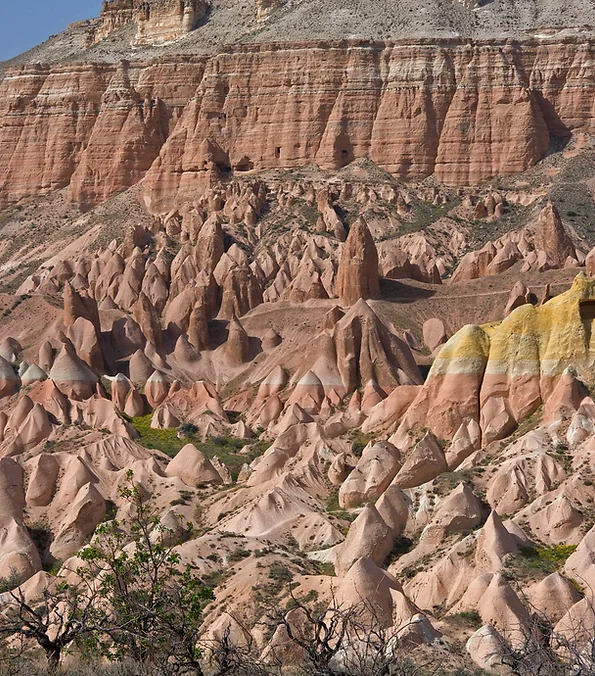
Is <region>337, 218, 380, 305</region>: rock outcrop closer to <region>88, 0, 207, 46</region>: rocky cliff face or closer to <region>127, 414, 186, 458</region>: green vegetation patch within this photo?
<region>127, 414, 186, 458</region>: green vegetation patch

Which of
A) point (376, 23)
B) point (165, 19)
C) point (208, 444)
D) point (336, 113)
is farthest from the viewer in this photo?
point (165, 19)

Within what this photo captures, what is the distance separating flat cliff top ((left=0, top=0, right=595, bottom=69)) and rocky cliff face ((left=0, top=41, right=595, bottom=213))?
9.12 ft

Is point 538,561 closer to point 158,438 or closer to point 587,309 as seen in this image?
point 587,309

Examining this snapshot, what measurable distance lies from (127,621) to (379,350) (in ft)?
165

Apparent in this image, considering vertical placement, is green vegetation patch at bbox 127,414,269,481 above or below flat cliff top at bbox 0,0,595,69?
below

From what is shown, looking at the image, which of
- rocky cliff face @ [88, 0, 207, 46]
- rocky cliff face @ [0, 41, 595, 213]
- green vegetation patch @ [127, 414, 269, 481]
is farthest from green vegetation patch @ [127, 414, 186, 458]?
rocky cliff face @ [88, 0, 207, 46]

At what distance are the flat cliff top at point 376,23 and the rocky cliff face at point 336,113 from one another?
9.12 feet

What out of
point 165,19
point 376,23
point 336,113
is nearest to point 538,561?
point 336,113

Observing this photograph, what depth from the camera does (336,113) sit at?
424 feet

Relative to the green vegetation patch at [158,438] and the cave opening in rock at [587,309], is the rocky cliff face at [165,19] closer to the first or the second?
the green vegetation patch at [158,438]

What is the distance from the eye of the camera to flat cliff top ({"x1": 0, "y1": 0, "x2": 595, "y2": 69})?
130875 mm

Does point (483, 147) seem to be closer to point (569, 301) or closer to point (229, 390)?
point (229, 390)

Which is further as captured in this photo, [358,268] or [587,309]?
[358,268]

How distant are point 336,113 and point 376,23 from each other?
11152 millimetres
